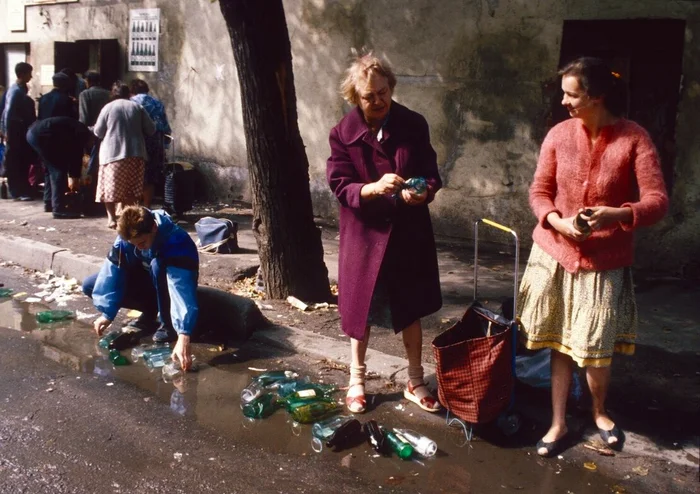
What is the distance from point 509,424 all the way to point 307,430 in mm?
1067

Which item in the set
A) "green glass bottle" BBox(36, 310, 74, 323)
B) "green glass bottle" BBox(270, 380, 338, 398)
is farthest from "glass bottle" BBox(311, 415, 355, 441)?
"green glass bottle" BBox(36, 310, 74, 323)

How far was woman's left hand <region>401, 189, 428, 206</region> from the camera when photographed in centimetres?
407

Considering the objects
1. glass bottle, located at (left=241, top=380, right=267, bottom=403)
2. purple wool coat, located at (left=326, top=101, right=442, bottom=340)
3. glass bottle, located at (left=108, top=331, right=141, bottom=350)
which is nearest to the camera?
purple wool coat, located at (left=326, top=101, right=442, bottom=340)

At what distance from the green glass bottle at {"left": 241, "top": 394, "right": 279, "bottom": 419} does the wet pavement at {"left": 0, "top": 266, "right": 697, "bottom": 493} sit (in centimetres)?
5

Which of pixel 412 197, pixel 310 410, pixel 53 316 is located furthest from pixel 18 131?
pixel 412 197

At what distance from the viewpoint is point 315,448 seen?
13.5 ft

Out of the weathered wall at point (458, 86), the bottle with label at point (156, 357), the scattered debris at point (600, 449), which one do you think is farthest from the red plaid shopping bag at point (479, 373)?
the weathered wall at point (458, 86)

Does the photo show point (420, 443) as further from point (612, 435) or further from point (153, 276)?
point (153, 276)

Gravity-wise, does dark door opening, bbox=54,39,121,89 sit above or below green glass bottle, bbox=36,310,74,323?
above

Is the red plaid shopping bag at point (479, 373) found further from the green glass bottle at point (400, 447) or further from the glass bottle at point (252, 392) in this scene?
the glass bottle at point (252, 392)

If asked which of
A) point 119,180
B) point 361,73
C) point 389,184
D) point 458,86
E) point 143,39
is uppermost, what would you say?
point 143,39

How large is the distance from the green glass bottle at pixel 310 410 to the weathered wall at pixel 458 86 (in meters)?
4.45

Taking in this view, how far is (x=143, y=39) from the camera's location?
1241cm

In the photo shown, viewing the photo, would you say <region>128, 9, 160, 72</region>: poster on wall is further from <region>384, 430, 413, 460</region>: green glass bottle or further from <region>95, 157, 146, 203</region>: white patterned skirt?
<region>384, 430, 413, 460</region>: green glass bottle
